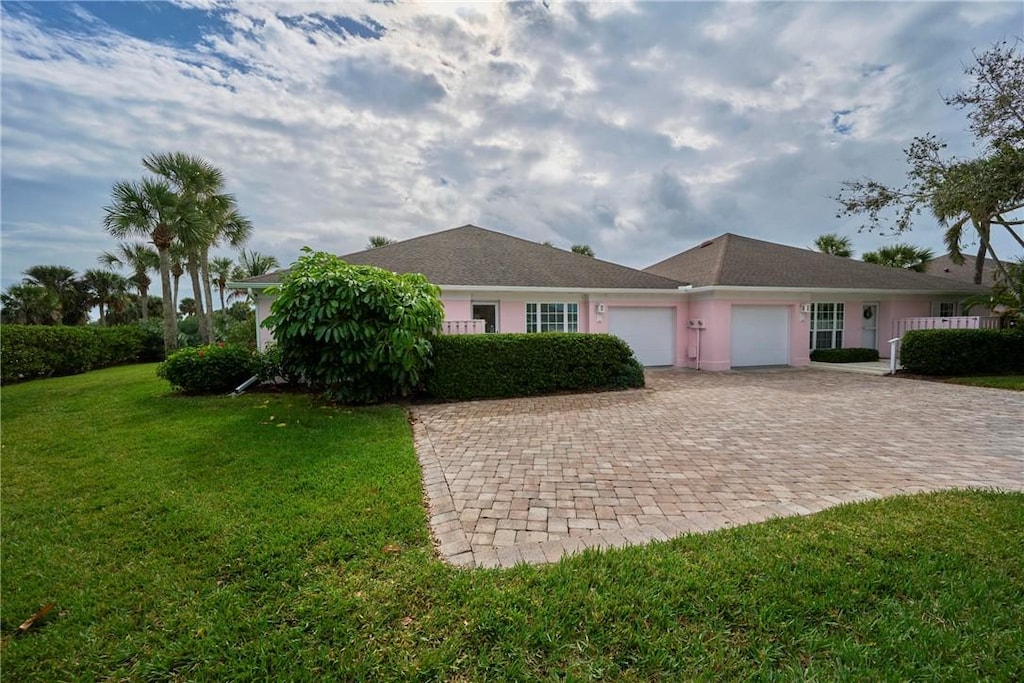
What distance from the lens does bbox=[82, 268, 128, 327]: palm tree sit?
32406mm

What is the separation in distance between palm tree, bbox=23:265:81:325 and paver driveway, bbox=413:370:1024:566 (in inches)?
1425

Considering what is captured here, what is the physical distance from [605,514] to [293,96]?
10.8 meters

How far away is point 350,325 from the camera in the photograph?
765 cm

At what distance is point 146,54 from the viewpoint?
682 centimetres

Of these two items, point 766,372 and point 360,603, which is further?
point 766,372

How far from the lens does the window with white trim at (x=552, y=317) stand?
13.8 m

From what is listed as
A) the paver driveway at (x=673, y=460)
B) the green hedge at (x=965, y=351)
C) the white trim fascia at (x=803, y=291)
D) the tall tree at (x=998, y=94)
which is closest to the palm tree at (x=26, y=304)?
the paver driveway at (x=673, y=460)

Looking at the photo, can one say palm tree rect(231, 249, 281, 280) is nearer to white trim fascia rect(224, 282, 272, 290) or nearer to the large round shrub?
white trim fascia rect(224, 282, 272, 290)

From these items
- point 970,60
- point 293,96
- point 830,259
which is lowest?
point 830,259

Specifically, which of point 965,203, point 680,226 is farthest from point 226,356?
point 965,203

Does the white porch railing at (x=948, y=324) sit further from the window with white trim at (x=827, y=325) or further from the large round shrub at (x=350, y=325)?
the large round shrub at (x=350, y=325)

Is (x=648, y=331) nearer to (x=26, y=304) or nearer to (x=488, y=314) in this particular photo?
(x=488, y=314)

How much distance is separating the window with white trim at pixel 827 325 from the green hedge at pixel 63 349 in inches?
1087

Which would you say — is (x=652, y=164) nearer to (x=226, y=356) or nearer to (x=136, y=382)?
(x=226, y=356)
